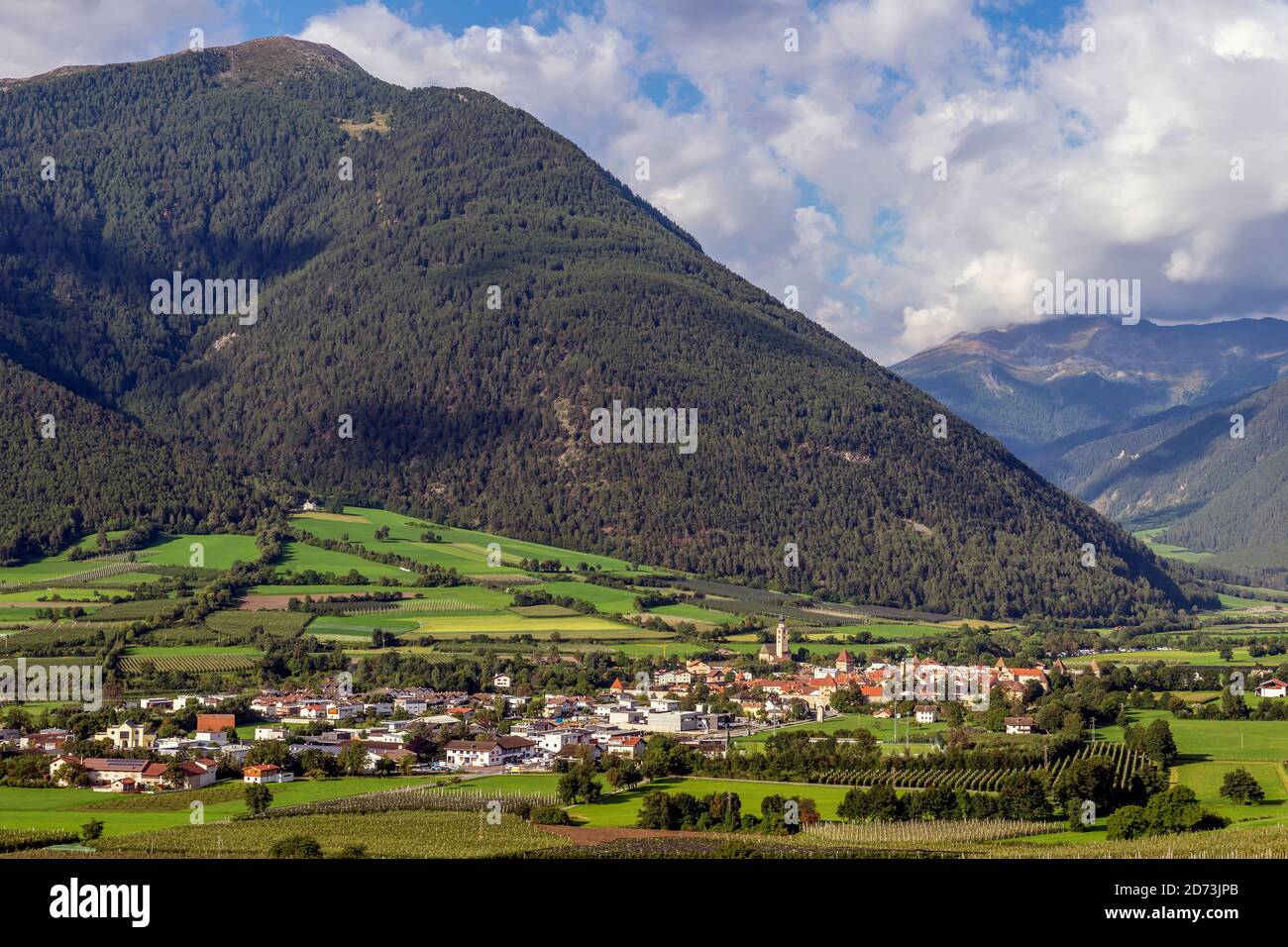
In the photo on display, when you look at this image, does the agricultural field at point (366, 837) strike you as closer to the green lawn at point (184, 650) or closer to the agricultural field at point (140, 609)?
the green lawn at point (184, 650)

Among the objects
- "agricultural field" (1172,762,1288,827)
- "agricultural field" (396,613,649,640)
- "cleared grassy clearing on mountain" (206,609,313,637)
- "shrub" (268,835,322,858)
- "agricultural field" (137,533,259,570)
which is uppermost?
"agricultural field" (137,533,259,570)

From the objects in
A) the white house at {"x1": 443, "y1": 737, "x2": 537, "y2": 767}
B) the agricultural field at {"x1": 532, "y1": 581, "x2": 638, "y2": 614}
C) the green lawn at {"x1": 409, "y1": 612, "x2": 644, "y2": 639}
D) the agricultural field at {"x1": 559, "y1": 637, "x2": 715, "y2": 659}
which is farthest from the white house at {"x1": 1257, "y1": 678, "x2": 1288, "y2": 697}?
the white house at {"x1": 443, "y1": 737, "x2": 537, "y2": 767}

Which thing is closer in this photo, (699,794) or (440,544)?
(699,794)

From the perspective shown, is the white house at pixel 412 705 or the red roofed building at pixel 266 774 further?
the white house at pixel 412 705

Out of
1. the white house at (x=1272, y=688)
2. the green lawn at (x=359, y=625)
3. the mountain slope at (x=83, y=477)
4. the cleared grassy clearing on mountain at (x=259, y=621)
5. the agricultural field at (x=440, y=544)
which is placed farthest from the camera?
the agricultural field at (x=440, y=544)

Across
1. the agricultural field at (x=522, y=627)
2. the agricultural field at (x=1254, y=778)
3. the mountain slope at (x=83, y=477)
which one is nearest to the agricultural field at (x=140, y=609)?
the agricultural field at (x=522, y=627)

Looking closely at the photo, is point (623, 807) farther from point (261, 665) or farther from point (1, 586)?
point (1, 586)

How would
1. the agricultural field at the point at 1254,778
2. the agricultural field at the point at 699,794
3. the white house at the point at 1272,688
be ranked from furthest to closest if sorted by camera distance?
the white house at the point at 1272,688 → the agricultural field at the point at 699,794 → the agricultural field at the point at 1254,778

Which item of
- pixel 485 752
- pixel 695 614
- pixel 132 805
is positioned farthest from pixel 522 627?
pixel 132 805

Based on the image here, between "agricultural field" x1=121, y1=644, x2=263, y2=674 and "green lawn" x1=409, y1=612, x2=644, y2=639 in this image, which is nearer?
"agricultural field" x1=121, y1=644, x2=263, y2=674

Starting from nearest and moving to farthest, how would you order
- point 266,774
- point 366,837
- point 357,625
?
point 366,837 < point 266,774 < point 357,625

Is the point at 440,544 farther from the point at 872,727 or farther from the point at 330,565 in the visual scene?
the point at 872,727

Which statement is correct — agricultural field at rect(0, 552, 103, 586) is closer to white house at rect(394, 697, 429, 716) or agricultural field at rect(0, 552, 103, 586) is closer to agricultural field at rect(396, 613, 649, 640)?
agricultural field at rect(396, 613, 649, 640)

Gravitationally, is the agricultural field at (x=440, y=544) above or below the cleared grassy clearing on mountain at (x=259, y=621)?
above
